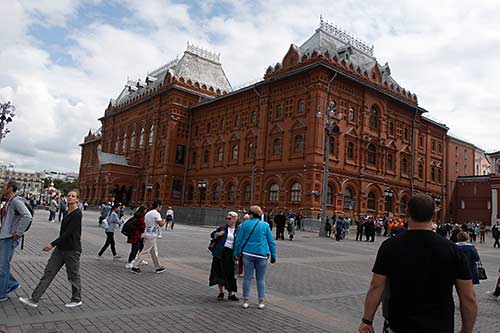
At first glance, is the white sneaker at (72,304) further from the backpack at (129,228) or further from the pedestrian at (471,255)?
the pedestrian at (471,255)

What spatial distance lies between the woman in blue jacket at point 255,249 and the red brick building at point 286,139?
85.2ft

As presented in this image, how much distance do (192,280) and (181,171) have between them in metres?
45.0

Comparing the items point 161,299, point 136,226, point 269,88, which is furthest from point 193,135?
→ point 161,299

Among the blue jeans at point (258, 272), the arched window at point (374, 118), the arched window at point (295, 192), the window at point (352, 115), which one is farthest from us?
the arched window at point (374, 118)

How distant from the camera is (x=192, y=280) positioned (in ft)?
32.1

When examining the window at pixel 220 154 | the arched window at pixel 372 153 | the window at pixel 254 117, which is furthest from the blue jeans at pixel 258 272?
the window at pixel 220 154

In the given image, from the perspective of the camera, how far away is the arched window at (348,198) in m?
38.6

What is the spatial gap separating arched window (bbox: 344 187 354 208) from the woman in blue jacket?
32.1 m

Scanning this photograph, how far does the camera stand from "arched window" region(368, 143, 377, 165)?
42.4 metres

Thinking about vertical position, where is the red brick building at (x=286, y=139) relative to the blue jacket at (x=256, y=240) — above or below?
above

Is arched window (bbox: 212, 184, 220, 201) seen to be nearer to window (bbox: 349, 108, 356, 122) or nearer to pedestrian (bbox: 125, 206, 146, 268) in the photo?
window (bbox: 349, 108, 356, 122)

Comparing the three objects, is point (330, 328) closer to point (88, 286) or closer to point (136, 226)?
point (88, 286)

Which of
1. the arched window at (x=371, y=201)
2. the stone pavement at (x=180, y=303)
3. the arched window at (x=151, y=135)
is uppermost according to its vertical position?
the arched window at (x=151, y=135)

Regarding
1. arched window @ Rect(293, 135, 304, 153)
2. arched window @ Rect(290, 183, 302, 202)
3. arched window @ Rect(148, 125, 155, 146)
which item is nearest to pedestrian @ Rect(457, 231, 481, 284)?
A: arched window @ Rect(290, 183, 302, 202)
